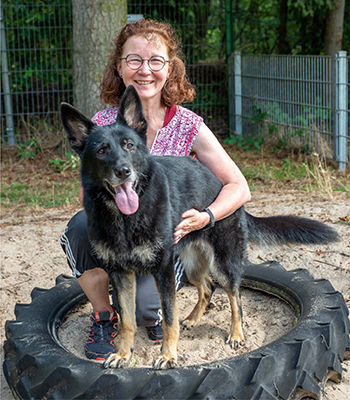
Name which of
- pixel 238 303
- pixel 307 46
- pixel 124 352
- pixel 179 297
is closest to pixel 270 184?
pixel 179 297

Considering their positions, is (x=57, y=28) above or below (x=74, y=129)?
above

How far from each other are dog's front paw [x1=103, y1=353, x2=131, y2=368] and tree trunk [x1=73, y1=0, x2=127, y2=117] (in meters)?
5.23

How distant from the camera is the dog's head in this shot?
2.54 m

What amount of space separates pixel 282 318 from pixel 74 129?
6.17 feet

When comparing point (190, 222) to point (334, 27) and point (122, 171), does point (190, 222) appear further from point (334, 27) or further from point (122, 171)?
point (334, 27)

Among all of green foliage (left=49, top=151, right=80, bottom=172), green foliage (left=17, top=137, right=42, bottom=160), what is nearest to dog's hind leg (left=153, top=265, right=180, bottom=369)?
green foliage (left=49, top=151, right=80, bottom=172)

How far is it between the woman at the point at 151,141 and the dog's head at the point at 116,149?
0.52 m

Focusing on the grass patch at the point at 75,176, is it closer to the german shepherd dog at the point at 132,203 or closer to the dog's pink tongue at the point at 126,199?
the german shepherd dog at the point at 132,203

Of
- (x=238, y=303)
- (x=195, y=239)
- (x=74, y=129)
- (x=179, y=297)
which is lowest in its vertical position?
(x=179, y=297)

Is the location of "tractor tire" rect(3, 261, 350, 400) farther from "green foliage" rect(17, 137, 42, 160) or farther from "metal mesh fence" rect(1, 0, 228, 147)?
"metal mesh fence" rect(1, 0, 228, 147)

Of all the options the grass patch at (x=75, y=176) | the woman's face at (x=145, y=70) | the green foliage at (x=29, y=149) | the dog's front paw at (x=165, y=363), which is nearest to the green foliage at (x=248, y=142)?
the grass patch at (x=75, y=176)

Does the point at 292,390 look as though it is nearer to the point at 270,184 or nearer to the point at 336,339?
the point at 336,339

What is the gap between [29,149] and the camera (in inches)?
355

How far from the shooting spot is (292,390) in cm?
254
